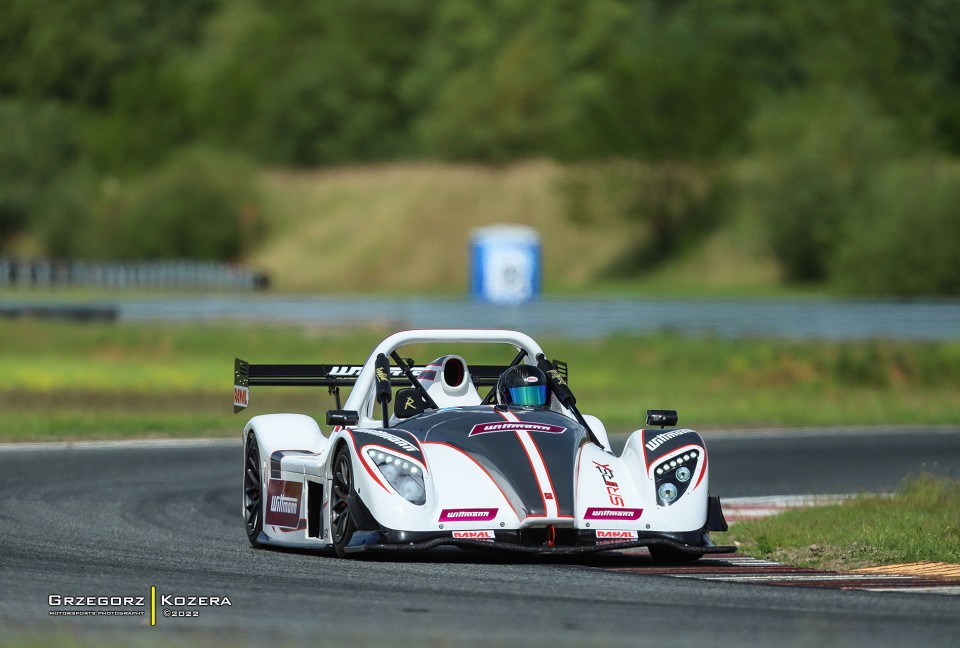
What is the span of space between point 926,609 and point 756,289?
50916mm

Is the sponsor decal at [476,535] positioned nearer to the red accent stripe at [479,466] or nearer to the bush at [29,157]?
the red accent stripe at [479,466]

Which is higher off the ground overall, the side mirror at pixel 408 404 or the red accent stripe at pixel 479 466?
the side mirror at pixel 408 404

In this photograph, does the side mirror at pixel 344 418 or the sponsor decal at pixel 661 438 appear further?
the side mirror at pixel 344 418

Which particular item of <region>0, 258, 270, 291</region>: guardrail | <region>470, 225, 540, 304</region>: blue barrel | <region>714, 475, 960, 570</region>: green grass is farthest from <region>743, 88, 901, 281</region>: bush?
<region>714, 475, 960, 570</region>: green grass

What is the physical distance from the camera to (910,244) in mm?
46062

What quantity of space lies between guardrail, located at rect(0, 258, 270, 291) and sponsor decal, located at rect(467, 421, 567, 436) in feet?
189

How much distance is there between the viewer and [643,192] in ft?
220

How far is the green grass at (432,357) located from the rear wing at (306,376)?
955cm

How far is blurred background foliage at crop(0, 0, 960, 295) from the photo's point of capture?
5644 cm

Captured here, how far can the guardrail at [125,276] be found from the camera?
6875 cm

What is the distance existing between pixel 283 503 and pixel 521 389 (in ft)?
5.55

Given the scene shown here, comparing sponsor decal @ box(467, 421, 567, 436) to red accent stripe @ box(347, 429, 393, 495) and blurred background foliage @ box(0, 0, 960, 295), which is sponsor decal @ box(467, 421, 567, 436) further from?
blurred background foliage @ box(0, 0, 960, 295)

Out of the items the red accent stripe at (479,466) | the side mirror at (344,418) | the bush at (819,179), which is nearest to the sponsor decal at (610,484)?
the red accent stripe at (479,466)

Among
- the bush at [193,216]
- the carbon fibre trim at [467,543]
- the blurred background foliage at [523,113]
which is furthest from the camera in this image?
the bush at [193,216]
